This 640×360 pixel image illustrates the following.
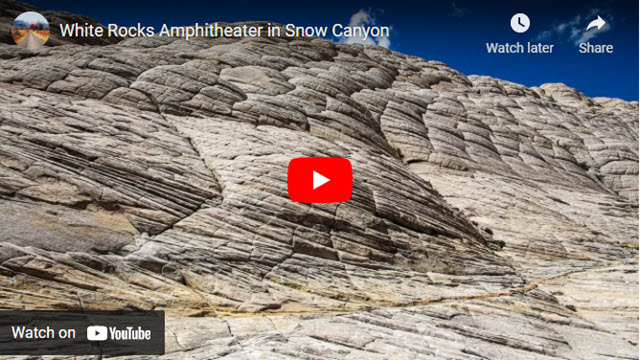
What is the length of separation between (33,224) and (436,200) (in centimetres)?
2173

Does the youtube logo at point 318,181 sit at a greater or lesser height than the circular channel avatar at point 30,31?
lesser

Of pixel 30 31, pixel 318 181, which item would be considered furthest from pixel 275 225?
pixel 30 31

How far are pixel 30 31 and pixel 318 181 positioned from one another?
90.2ft

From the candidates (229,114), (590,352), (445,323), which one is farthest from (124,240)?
(590,352)

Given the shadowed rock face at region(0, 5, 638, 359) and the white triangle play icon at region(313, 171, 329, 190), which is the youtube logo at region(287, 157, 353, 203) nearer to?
the white triangle play icon at region(313, 171, 329, 190)

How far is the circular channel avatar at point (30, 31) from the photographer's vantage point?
29672 millimetres

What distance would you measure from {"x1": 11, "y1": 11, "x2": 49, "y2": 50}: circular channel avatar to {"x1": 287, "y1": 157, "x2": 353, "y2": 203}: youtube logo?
22466mm

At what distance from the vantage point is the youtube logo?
59.7 feet

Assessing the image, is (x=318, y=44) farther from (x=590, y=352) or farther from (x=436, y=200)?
(x=590, y=352)

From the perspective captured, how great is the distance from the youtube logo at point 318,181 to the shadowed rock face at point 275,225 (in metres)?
0.71

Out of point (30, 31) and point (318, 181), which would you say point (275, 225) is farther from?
point (30, 31)

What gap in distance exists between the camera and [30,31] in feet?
100

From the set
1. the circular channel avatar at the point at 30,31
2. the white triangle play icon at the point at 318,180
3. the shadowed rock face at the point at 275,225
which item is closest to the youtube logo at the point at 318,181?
the white triangle play icon at the point at 318,180

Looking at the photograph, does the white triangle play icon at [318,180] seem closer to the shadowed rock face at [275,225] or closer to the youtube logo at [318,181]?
the youtube logo at [318,181]
